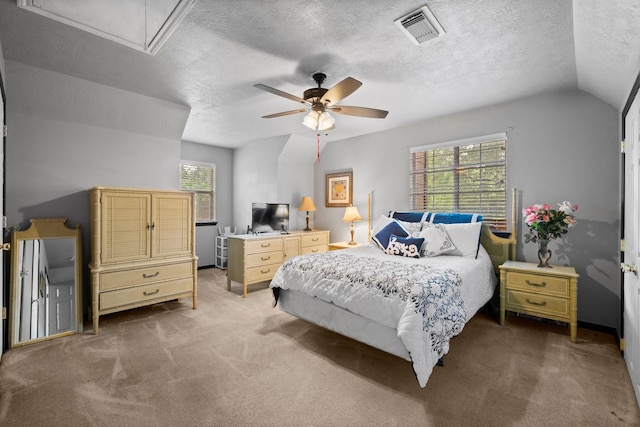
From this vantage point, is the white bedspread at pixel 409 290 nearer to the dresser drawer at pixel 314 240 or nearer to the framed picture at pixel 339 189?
the dresser drawer at pixel 314 240

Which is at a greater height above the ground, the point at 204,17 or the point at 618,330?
the point at 204,17

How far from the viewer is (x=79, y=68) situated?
2701 millimetres

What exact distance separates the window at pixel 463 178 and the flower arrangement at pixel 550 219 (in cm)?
52

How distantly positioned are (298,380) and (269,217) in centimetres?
301

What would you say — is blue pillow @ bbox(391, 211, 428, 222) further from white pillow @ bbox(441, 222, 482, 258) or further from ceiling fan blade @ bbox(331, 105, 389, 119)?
ceiling fan blade @ bbox(331, 105, 389, 119)

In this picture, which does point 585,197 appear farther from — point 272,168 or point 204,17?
point 272,168

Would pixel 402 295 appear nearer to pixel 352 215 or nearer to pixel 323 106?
pixel 323 106

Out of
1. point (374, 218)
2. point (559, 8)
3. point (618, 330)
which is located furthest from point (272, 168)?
point (618, 330)

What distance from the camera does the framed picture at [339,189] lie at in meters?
5.20

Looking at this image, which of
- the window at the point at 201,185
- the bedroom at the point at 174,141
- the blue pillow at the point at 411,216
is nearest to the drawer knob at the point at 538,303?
the bedroom at the point at 174,141

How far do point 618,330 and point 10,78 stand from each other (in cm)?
606

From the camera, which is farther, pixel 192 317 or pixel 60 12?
pixel 192 317

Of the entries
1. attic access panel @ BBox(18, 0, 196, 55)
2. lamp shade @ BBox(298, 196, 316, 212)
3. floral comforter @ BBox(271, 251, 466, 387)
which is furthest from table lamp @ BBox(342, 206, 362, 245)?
attic access panel @ BBox(18, 0, 196, 55)

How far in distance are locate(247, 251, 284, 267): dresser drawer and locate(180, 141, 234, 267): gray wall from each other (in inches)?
79.0
